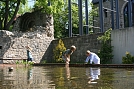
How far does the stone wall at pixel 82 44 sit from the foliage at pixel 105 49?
29.8 inches

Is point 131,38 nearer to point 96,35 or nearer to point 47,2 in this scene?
point 96,35

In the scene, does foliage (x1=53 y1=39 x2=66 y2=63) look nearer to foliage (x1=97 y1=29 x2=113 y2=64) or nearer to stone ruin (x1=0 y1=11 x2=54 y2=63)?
stone ruin (x1=0 y1=11 x2=54 y2=63)

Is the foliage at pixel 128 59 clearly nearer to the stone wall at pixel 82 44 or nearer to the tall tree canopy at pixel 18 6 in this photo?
the stone wall at pixel 82 44

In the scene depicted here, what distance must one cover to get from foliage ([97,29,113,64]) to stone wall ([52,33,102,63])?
29.8 inches

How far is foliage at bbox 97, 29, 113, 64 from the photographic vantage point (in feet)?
52.5

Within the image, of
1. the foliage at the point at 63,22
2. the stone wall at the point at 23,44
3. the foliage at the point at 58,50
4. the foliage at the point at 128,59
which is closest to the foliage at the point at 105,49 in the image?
the foliage at the point at 128,59

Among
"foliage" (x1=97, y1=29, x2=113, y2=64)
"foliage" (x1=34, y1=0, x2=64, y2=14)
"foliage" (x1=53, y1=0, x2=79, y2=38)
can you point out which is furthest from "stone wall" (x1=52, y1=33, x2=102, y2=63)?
"foliage" (x1=53, y1=0, x2=79, y2=38)

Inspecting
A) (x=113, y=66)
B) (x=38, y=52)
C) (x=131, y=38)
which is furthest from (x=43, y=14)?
(x=113, y=66)

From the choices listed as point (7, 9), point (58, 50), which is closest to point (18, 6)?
point (7, 9)

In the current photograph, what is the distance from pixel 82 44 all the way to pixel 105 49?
2.80 m

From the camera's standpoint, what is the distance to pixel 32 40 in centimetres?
2094

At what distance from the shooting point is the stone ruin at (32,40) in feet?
65.1

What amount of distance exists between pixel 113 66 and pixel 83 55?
10573 mm

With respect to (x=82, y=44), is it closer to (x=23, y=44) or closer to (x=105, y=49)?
(x=105, y=49)
